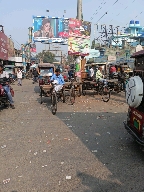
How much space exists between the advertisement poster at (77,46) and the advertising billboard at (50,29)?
495 inches

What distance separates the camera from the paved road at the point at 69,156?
3.78 metres

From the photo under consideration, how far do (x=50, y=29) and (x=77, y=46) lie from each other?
1372cm

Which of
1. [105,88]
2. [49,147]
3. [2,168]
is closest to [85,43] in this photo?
[105,88]

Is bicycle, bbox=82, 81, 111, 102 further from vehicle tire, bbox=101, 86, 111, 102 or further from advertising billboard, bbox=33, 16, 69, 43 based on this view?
advertising billboard, bbox=33, 16, 69, 43

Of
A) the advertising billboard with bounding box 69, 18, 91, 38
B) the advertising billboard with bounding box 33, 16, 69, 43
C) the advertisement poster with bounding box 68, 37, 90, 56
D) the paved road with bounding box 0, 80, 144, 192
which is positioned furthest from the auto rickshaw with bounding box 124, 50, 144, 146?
the advertising billboard with bounding box 33, 16, 69, 43

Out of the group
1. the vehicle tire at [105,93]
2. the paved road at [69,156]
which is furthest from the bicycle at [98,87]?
the paved road at [69,156]

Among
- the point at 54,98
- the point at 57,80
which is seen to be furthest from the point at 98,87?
the point at 54,98

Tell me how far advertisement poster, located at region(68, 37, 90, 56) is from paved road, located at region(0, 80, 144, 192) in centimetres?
924

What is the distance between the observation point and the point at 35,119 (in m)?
8.49

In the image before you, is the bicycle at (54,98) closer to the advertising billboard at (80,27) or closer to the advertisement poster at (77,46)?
the advertisement poster at (77,46)

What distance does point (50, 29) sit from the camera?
29.7 metres

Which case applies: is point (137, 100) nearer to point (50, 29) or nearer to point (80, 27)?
point (80, 27)

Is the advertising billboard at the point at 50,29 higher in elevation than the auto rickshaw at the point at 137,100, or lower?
higher

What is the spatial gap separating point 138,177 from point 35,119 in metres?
5.11
